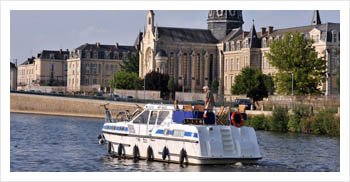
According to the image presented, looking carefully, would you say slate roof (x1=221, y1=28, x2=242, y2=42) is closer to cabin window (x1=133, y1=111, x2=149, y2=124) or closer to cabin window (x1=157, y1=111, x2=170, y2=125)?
cabin window (x1=133, y1=111, x2=149, y2=124)

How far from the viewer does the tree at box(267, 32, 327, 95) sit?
3533 inches

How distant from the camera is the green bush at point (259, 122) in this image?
70.4 m

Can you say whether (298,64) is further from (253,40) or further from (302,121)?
(253,40)

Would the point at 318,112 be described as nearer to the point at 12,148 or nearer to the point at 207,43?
the point at 12,148

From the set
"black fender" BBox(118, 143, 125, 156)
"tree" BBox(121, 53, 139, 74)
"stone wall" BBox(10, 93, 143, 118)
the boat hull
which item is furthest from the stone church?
the boat hull

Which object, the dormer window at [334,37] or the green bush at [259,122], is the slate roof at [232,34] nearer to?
the dormer window at [334,37]

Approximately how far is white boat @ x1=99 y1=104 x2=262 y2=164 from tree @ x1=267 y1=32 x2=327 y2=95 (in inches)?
2011

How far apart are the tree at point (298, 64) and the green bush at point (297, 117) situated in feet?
71.8

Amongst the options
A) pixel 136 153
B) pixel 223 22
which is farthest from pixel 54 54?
pixel 136 153

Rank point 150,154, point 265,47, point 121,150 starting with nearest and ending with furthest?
point 150,154
point 121,150
point 265,47

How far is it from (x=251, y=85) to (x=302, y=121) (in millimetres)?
36382

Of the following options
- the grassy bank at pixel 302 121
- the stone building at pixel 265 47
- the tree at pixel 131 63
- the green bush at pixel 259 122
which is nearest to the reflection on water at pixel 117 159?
the grassy bank at pixel 302 121

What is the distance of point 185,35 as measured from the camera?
147 metres

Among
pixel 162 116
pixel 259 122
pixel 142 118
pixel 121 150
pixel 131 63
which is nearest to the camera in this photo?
pixel 162 116
